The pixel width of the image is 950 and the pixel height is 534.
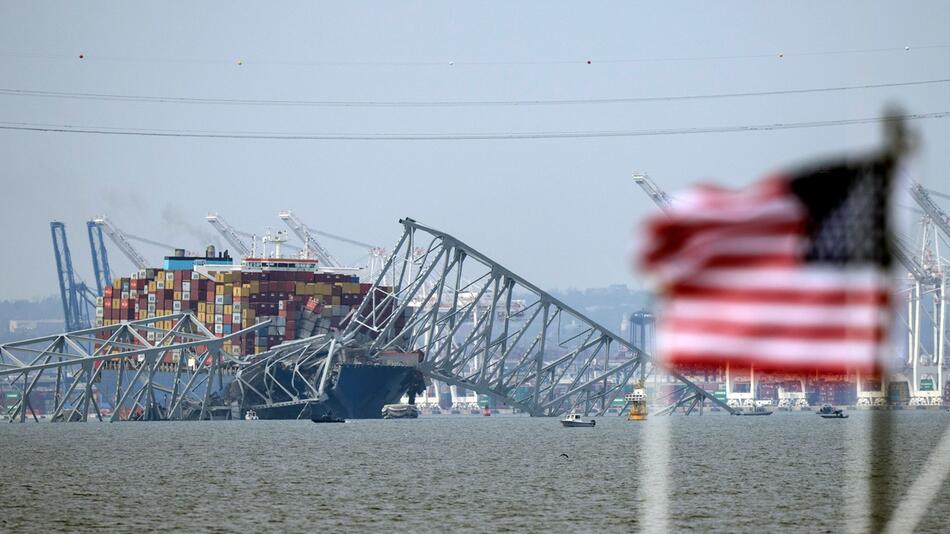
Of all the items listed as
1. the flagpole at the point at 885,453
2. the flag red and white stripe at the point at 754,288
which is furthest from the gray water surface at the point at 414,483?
the flag red and white stripe at the point at 754,288

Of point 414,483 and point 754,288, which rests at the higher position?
point 754,288

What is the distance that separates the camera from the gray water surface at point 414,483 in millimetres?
60094

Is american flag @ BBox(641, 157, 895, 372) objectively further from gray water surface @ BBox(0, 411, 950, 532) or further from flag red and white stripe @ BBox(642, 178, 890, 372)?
gray water surface @ BBox(0, 411, 950, 532)

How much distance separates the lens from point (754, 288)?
1209 cm

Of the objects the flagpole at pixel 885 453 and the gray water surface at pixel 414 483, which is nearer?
the flagpole at pixel 885 453

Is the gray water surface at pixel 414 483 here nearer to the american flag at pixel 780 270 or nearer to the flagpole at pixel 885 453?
the flagpole at pixel 885 453

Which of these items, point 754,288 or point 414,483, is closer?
point 754,288

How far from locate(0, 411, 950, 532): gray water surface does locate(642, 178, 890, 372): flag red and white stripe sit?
45.0 meters

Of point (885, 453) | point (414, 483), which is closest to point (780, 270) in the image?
point (414, 483)

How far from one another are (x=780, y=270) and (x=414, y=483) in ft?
233

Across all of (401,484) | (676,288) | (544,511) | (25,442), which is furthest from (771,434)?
(676,288)

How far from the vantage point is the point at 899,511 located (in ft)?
215

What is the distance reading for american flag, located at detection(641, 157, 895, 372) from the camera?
11438 mm

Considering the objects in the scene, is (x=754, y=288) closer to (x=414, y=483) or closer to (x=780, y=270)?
(x=780, y=270)
